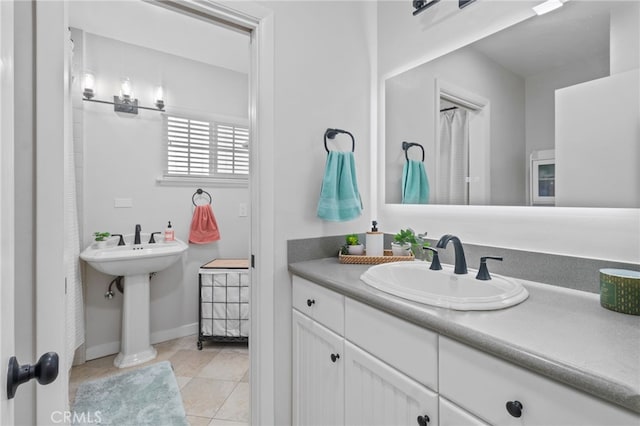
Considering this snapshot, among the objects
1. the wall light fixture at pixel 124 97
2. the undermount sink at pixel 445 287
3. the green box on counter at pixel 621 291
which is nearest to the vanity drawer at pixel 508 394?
the undermount sink at pixel 445 287

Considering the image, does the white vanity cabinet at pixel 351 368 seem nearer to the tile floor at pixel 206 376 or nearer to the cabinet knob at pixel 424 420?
the cabinet knob at pixel 424 420

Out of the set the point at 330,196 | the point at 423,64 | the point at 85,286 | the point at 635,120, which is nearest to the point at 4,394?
the point at 330,196

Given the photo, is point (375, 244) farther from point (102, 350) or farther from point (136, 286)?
point (102, 350)

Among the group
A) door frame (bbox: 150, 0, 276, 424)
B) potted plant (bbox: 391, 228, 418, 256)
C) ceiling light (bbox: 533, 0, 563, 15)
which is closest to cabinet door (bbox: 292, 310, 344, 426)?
door frame (bbox: 150, 0, 276, 424)

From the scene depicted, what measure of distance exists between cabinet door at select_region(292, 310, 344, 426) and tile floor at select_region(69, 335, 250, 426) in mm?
559

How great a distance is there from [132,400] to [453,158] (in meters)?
2.29

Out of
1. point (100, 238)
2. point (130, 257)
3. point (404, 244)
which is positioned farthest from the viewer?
point (100, 238)

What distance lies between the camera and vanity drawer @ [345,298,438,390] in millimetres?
850

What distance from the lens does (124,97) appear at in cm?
242

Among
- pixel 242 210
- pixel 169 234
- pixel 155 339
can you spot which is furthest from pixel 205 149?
pixel 155 339

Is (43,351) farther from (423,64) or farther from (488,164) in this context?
(423,64)

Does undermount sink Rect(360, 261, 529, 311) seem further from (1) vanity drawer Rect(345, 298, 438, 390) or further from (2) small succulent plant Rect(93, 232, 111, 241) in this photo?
(2) small succulent plant Rect(93, 232, 111, 241)

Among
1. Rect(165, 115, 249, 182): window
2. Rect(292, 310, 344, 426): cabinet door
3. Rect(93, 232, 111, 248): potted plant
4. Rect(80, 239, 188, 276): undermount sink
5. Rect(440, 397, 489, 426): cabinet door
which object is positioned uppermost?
Rect(165, 115, 249, 182): window

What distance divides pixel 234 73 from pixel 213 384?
2.68 meters
